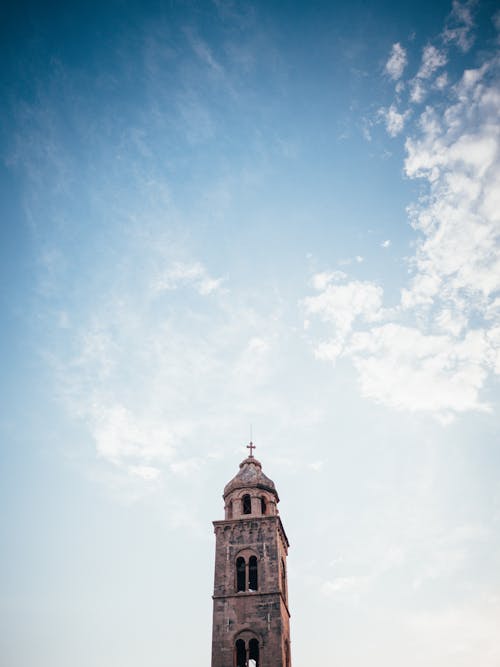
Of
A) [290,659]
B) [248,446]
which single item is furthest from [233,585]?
[248,446]

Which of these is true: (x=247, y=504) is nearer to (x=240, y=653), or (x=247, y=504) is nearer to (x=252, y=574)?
(x=252, y=574)

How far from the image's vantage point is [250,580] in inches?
1227

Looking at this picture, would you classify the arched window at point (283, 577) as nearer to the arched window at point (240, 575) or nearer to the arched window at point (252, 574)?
the arched window at point (252, 574)

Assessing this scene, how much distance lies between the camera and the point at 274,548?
31.3 meters

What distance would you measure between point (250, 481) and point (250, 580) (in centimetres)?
627

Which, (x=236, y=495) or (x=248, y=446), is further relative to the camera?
(x=248, y=446)

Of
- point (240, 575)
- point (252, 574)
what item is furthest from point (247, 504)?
point (240, 575)

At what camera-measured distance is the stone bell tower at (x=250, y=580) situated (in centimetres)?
2814

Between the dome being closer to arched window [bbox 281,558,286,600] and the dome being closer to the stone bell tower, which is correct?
the stone bell tower

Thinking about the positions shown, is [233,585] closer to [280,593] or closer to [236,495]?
[280,593]

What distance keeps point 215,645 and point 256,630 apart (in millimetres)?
2413

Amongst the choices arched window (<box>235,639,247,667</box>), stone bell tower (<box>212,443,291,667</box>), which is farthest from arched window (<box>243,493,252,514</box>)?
arched window (<box>235,639,247,667</box>)

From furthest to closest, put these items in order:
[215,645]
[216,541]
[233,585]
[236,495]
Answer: [236,495] < [216,541] < [233,585] < [215,645]

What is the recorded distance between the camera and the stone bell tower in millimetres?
28141
